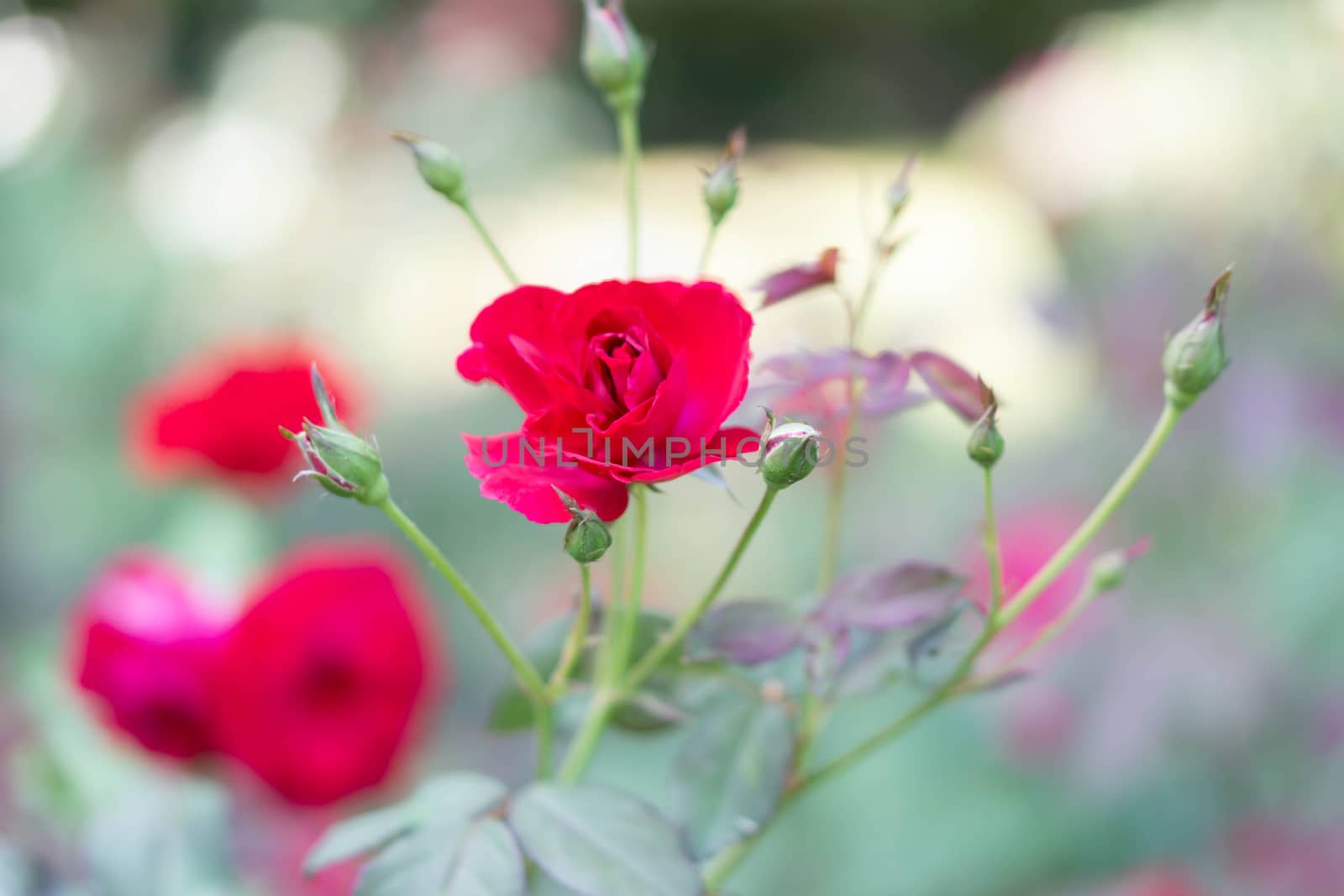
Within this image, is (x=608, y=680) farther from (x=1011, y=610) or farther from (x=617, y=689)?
(x=1011, y=610)

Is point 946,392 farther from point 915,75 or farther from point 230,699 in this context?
point 915,75

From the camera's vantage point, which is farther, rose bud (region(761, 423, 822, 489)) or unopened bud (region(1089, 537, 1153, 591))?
unopened bud (region(1089, 537, 1153, 591))

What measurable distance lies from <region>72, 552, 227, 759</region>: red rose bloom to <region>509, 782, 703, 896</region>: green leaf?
0.26 meters

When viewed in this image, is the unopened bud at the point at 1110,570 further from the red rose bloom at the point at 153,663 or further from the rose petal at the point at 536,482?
the red rose bloom at the point at 153,663

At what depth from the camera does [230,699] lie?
0.52 metres

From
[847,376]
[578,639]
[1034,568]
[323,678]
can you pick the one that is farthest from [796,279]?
[1034,568]

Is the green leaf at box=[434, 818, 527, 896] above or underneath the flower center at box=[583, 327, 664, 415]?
underneath

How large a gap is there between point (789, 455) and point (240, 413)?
57 centimetres

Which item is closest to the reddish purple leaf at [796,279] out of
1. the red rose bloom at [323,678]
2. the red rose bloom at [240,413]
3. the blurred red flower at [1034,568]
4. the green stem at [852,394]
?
the green stem at [852,394]

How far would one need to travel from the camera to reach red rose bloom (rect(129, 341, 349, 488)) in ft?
2.46

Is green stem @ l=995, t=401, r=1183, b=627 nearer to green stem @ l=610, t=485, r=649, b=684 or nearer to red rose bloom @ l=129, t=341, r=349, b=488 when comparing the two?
green stem @ l=610, t=485, r=649, b=684

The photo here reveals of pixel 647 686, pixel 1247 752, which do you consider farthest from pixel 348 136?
pixel 647 686

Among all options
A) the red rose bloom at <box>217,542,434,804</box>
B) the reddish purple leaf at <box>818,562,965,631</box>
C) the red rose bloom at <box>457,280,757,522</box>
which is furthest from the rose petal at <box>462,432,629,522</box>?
the red rose bloom at <box>217,542,434,804</box>

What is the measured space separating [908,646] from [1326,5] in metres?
1.24
